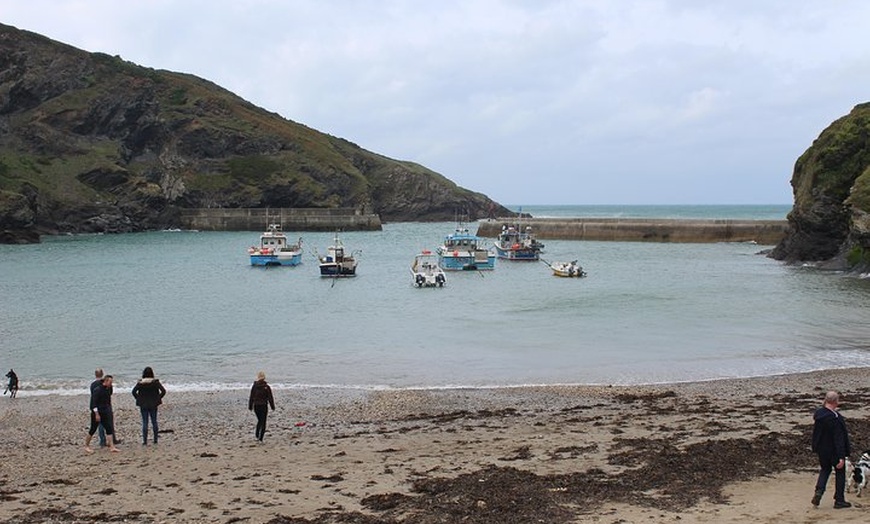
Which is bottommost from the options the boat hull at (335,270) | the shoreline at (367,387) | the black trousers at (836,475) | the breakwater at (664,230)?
the shoreline at (367,387)

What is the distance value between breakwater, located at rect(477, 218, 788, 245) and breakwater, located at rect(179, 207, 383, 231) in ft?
109

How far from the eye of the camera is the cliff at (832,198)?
207 ft

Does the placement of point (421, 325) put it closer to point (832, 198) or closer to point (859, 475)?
point (859, 475)

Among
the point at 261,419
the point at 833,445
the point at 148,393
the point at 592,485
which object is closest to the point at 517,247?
the point at 261,419

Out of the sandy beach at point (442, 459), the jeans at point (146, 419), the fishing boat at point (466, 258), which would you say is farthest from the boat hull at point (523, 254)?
the jeans at point (146, 419)

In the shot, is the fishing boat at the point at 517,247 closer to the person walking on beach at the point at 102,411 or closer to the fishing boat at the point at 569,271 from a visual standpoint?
the fishing boat at the point at 569,271

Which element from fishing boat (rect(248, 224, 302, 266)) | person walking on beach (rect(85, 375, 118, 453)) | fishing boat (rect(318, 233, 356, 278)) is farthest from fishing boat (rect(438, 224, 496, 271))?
person walking on beach (rect(85, 375, 118, 453))

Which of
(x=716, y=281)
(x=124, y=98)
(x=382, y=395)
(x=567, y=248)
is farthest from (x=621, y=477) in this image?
(x=124, y=98)

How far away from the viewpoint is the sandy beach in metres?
11.6

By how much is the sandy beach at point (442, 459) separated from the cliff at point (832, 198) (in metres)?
44.5

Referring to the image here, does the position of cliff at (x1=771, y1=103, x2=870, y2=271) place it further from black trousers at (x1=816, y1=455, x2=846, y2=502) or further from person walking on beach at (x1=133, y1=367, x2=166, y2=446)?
person walking on beach at (x1=133, y1=367, x2=166, y2=446)

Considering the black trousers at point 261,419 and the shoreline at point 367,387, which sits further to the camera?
the shoreline at point 367,387

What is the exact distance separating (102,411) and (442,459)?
21.8 feet

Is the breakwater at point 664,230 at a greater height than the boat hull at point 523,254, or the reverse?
the breakwater at point 664,230
